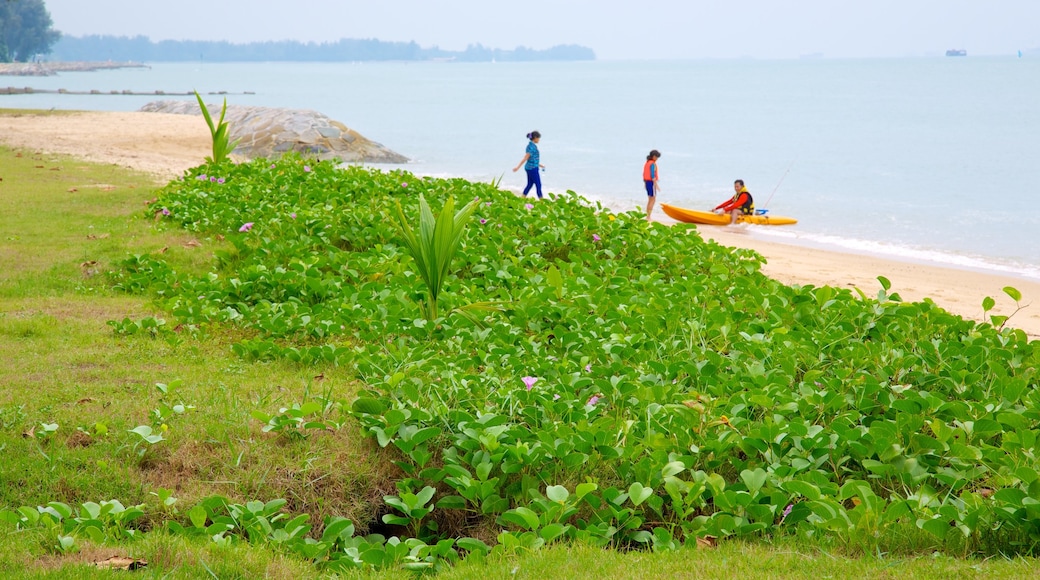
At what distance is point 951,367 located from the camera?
182 inches

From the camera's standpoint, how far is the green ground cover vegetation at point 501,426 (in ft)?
10.2

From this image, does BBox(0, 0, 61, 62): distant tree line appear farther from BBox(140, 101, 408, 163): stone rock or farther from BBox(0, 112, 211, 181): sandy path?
BBox(140, 101, 408, 163): stone rock

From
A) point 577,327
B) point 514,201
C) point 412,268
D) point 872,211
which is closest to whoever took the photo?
point 577,327

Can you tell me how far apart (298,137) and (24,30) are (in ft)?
288

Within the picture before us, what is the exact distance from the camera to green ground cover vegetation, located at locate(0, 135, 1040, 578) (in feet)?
10.2

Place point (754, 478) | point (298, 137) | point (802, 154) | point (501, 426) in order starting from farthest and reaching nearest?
point (802, 154)
point (298, 137)
point (501, 426)
point (754, 478)

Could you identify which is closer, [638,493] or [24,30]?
[638,493]

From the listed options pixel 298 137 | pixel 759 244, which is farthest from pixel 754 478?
pixel 298 137

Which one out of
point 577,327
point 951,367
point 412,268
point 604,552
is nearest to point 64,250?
point 412,268

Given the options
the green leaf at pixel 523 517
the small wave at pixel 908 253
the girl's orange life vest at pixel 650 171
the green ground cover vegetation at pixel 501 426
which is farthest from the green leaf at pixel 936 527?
the girl's orange life vest at pixel 650 171

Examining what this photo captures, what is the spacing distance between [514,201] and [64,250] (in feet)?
14.0

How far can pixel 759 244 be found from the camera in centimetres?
1512

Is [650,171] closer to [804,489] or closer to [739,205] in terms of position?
[739,205]

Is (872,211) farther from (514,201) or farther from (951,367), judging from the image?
(951,367)
